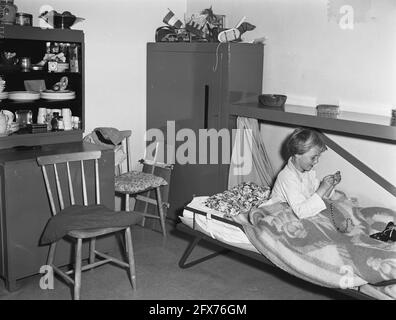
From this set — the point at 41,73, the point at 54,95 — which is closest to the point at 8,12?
→ the point at 41,73

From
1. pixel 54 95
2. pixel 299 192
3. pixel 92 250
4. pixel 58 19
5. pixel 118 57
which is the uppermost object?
pixel 58 19

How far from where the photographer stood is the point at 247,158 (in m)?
4.39

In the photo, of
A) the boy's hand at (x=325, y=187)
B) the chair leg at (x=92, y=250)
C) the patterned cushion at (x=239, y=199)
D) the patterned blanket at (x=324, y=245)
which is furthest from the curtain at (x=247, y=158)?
the chair leg at (x=92, y=250)

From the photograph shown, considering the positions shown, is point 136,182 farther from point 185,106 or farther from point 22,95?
point 22,95

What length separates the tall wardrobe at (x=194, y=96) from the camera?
436 centimetres

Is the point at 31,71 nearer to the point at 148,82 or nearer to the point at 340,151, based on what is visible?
the point at 148,82

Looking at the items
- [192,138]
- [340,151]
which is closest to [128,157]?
[192,138]

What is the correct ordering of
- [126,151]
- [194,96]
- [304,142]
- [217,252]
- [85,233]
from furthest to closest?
[126,151]
[194,96]
[217,252]
[304,142]
[85,233]

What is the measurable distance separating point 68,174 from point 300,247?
1.67 metres

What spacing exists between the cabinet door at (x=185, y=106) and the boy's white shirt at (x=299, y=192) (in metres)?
1.12

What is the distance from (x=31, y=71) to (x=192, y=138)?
5.00 ft

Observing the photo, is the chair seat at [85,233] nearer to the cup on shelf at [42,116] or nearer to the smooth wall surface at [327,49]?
the cup on shelf at [42,116]

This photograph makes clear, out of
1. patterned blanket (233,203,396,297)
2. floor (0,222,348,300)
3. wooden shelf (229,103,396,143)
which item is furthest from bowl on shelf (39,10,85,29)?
patterned blanket (233,203,396,297)

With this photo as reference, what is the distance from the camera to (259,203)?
3762mm
